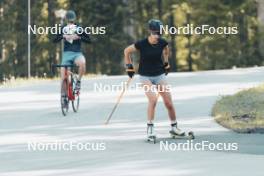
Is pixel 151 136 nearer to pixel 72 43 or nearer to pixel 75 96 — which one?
pixel 72 43

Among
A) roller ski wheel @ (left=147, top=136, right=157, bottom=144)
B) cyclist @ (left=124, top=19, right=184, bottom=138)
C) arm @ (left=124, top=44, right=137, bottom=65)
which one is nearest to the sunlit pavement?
roller ski wheel @ (left=147, top=136, right=157, bottom=144)

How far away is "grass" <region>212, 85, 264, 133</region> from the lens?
15.2m

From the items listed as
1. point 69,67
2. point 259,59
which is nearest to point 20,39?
point 259,59

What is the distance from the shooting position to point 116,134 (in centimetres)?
1484

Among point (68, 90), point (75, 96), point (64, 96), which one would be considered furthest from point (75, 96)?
point (64, 96)

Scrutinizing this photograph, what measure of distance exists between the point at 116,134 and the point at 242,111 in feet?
10.7

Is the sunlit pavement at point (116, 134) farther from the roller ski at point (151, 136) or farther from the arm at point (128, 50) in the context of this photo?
the arm at point (128, 50)

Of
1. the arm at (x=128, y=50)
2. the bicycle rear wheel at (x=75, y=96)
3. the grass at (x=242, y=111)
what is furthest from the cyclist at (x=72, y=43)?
the arm at (x=128, y=50)

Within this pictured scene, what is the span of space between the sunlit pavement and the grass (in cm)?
26

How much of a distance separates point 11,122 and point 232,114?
4396 mm

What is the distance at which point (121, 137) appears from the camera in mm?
14461

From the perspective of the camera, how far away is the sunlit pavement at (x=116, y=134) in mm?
11352

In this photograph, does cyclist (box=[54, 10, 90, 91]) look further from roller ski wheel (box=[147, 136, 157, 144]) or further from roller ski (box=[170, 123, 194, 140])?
roller ski wheel (box=[147, 136, 157, 144])

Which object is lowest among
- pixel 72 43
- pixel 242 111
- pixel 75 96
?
pixel 242 111
